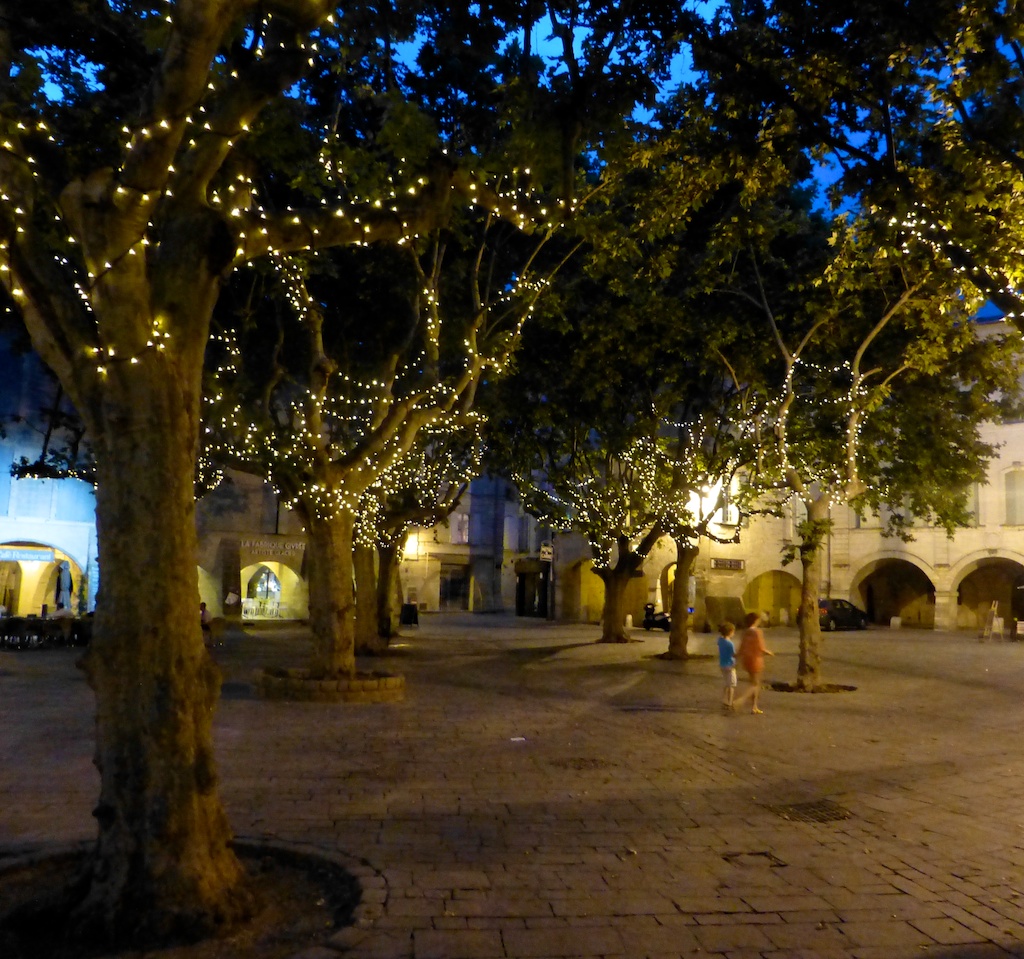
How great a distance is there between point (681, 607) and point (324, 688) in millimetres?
12025

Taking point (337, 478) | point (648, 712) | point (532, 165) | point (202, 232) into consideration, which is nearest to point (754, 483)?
point (648, 712)

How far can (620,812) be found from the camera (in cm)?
795

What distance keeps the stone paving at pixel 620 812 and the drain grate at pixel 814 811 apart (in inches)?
1.4

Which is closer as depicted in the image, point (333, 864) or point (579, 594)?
point (333, 864)

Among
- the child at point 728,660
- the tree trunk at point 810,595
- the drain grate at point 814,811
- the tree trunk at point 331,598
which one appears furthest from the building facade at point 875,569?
the drain grate at point 814,811

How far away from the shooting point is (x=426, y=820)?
7.49 m

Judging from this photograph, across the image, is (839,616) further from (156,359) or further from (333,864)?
(156,359)

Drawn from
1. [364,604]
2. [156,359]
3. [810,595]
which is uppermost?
[156,359]

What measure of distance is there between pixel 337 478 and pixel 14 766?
6.30 metres

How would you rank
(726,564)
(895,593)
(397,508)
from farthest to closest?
(895,593) → (726,564) → (397,508)

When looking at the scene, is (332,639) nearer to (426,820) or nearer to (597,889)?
(426,820)

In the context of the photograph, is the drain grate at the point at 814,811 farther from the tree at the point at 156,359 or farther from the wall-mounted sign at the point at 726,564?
the wall-mounted sign at the point at 726,564

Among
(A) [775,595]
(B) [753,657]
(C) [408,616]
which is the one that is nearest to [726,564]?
(A) [775,595]

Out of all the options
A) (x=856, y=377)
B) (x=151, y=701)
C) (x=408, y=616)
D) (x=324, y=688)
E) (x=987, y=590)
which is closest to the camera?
(x=151, y=701)
